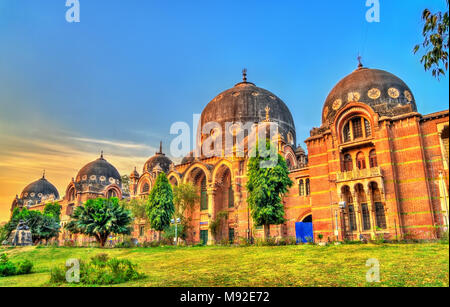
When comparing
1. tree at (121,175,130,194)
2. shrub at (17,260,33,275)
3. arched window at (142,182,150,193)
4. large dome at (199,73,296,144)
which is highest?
large dome at (199,73,296,144)

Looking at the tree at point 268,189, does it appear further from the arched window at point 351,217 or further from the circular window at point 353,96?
the circular window at point 353,96

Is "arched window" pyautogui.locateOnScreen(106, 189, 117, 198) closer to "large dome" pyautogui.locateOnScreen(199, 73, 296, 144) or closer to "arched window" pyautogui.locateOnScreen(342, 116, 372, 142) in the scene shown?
"large dome" pyautogui.locateOnScreen(199, 73, 296, 144)

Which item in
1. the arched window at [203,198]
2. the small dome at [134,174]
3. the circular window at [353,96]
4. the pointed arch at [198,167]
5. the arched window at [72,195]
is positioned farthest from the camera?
the arched window at [72,195]

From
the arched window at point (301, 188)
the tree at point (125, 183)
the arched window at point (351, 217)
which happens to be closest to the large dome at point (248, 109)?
the arched window at point (301, 188)

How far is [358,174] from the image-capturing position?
89.6 ft

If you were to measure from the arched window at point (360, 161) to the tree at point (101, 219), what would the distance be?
21.5m

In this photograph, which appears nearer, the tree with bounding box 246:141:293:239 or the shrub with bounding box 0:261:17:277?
the shrub with bounding box 0:261:17:277

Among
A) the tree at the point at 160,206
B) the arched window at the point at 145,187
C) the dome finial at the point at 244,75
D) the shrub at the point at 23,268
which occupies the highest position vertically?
the dome finial at the point at 244,75

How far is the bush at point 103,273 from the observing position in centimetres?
1152

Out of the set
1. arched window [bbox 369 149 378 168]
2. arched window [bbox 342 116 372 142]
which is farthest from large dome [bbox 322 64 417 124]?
arched window [bbox 369 149 378 168]

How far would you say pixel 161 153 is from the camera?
2160 inches

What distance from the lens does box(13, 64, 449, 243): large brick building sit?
25156mm

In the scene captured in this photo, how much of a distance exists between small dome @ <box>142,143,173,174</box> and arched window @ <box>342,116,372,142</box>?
96.5 feet
